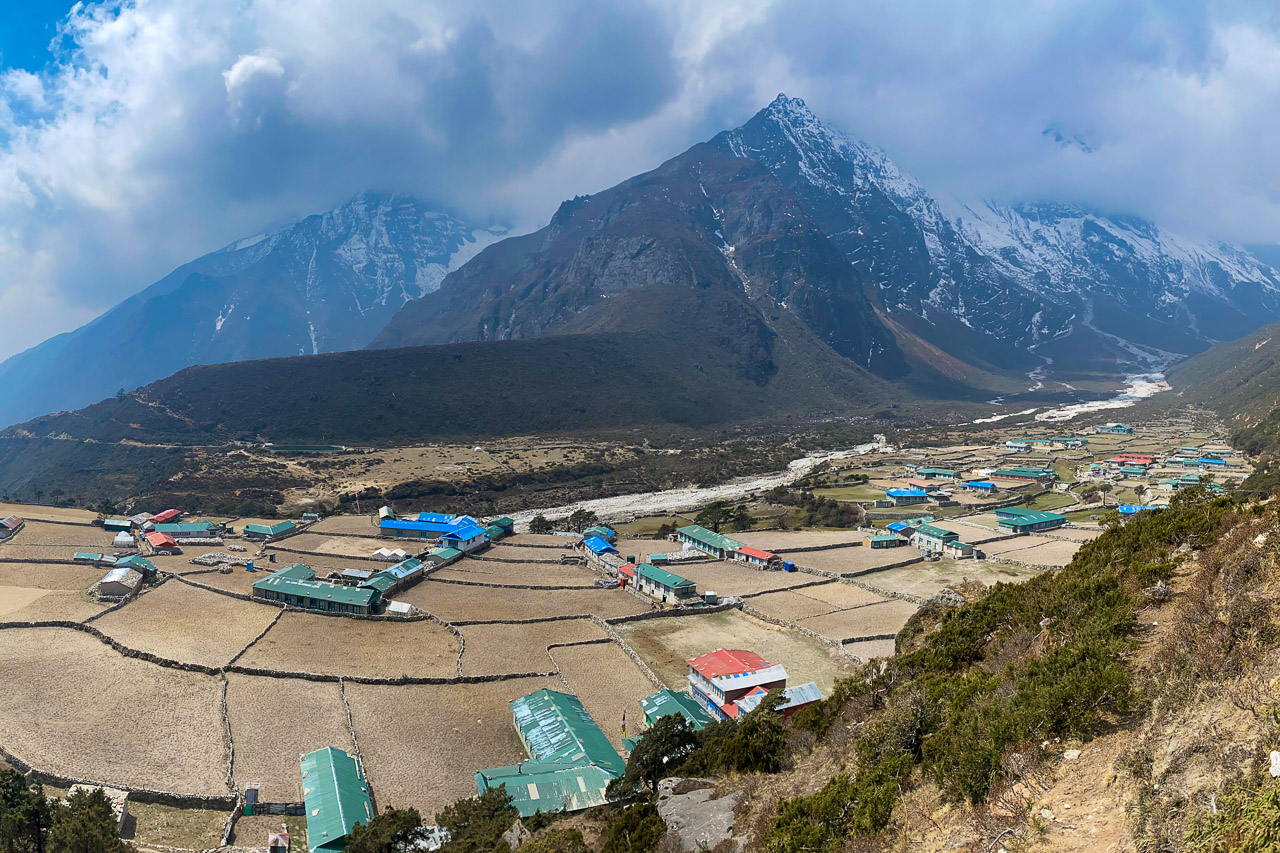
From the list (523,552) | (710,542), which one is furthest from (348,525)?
(710,542)

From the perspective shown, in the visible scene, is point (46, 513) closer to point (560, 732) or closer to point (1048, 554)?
point (560, 732)

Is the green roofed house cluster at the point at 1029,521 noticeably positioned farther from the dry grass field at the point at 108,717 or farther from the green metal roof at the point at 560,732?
the dry grass field at the point at 108,717

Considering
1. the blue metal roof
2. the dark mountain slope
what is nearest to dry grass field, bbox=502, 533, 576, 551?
the blue metal roof

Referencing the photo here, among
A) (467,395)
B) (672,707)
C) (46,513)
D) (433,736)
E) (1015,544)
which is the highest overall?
(467,395)

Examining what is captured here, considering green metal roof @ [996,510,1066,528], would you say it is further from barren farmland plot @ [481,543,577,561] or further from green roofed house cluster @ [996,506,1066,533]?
barren farmland plot @ [481,543,577,561]

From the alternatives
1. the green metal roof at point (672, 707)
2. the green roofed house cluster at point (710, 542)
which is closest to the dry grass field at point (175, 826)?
the green metal roof at point (672, 707)

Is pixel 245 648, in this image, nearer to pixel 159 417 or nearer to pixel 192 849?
pixel 192 849

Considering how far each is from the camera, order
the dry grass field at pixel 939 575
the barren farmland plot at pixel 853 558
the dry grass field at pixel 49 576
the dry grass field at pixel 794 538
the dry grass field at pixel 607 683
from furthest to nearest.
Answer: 1. the dry grass field at pixel 794 538
2. the barren farmland plot at pixel 853 558
3. the dry grass field at pixel 939 575
4. the dry grass field at pixel 49 576
5. the dry grass field at pixel 607 683

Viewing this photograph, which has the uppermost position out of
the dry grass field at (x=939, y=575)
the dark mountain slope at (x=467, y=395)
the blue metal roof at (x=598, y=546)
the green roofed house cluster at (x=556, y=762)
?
the dark mountain slope at (x=467, y=395)
